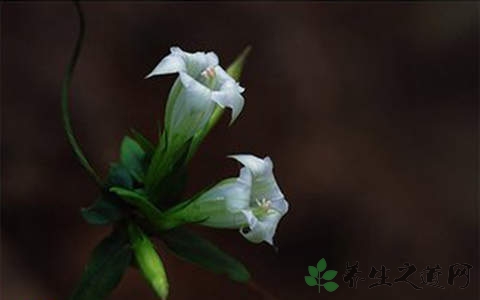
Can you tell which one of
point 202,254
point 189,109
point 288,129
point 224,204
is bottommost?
point 288,129

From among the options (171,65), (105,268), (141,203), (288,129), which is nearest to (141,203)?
(141,203)

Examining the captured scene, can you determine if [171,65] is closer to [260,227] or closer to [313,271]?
[260,227]

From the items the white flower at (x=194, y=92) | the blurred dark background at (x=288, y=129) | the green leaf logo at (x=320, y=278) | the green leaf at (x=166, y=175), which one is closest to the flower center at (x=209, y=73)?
the white flower at (x=194, y=92)

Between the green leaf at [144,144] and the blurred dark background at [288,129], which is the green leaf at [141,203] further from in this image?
the blurred dark background at [288,129]

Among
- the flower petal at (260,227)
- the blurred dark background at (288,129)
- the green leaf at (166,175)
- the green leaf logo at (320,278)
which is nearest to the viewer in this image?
the flower petal at (260,227)

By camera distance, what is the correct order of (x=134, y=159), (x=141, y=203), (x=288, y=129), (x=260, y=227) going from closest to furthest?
(x=260, y=227), (x=141, y=203), (x=134, y=159), (x=288, y=129)

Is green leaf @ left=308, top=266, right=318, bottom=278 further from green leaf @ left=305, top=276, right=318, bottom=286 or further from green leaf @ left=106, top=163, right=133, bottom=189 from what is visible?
green leaf @ left=106, top=163, right=133, bottom=189
